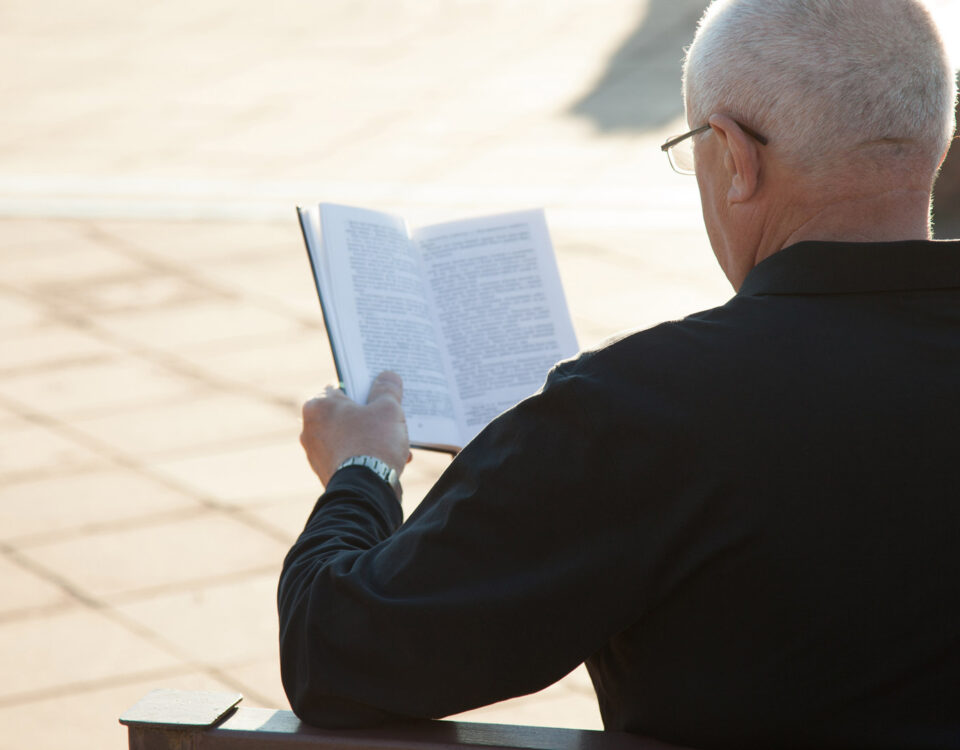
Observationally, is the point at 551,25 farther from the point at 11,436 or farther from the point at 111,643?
the point at 111,643

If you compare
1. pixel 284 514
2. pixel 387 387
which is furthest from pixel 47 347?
pixel 387 387

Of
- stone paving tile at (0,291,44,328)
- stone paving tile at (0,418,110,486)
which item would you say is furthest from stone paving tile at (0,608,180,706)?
stone paving tile at (0,291,44,328)

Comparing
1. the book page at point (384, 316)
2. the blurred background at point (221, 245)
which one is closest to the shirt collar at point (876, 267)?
the blurred background at point (221, 245)

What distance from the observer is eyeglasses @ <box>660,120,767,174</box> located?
1383mm

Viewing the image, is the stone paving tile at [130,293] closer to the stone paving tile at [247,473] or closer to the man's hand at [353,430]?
the stone paving tile at [247,473]

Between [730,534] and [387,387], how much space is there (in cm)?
66

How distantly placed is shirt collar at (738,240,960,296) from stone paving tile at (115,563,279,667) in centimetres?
218

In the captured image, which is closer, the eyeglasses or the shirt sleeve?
the shirt sleeve

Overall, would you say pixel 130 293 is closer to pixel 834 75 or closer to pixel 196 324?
pixel 196 324

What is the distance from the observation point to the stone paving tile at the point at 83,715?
9.36ft

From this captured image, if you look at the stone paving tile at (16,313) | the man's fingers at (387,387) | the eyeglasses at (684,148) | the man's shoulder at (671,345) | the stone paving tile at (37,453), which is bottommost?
the man's shoulder at (671,345)

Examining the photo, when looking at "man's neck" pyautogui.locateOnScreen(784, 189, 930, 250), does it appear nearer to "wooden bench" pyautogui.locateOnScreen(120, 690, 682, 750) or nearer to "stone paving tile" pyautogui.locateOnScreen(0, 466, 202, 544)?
"wooden bench" pyautogui.locateOnScreen(120, 690, 682, 750)

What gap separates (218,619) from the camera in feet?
11.0

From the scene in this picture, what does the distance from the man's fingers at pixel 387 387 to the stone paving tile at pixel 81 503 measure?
227 centimetres
